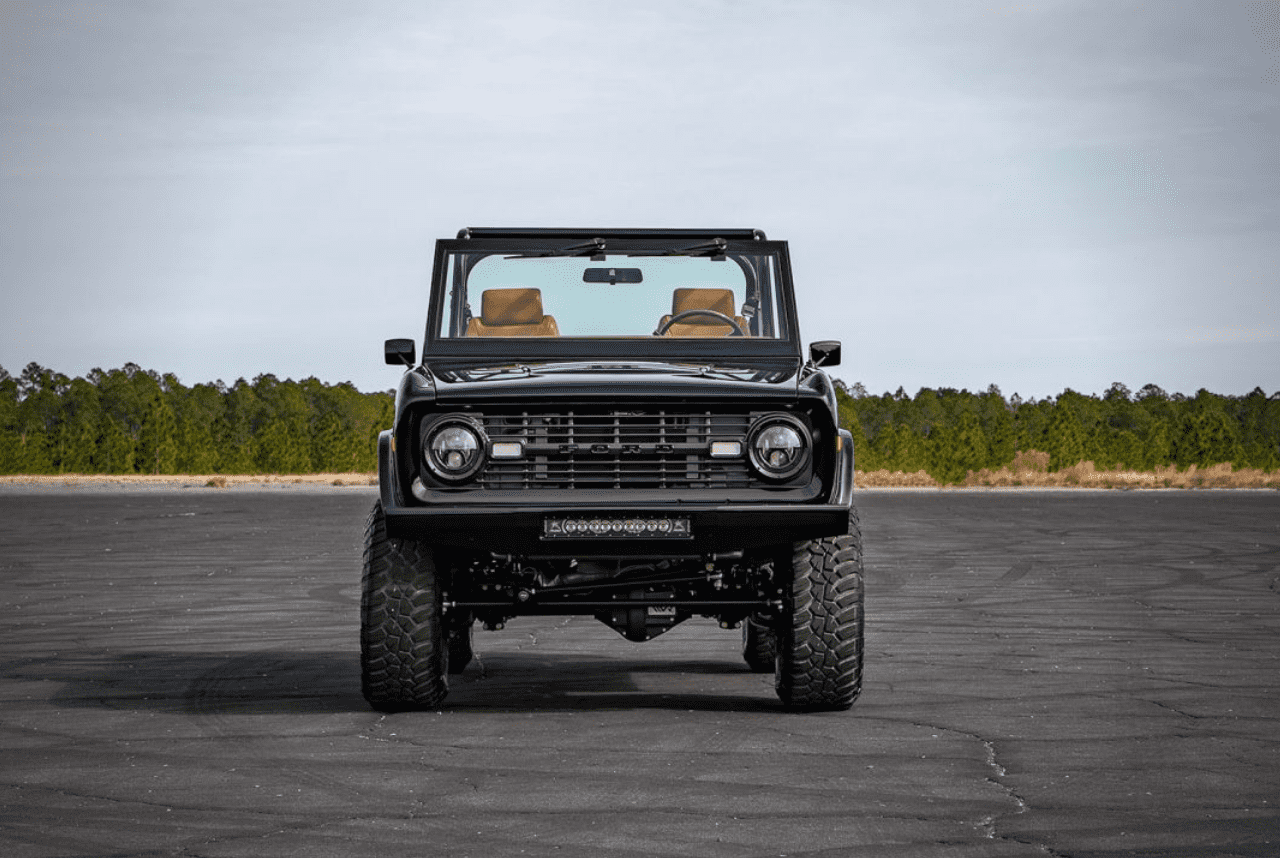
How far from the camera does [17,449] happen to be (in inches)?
3984

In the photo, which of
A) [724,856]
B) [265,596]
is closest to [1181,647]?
[724,856]

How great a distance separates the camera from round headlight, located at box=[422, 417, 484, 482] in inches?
309

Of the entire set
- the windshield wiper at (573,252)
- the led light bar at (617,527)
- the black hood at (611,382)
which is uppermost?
the windshield wiper at (573,252)

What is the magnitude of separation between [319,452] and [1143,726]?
97.1 meters

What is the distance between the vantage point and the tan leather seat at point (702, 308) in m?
9.64

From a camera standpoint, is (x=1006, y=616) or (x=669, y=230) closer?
(x=669, y=230)

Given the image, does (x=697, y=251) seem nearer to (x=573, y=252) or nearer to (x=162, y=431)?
(x=573, y=252)

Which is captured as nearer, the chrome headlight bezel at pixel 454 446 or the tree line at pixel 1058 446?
the chrome headlight bezel at pixel 454 446

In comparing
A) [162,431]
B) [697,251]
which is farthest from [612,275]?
[162,431]

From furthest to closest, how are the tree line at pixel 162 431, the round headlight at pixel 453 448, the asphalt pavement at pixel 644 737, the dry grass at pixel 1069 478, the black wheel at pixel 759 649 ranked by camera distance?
the tree line at pixel 162 431
the dry grass at pixel 1069 478
the black wheel at pixel 759 649
the round headlight at pixel 453 448
the asphalt pavement at pixel 644 737

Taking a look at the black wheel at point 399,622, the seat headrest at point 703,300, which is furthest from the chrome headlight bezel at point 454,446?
the seat headrest at point 703,300

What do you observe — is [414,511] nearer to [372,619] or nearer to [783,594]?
[372,619]

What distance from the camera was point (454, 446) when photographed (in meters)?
7.86

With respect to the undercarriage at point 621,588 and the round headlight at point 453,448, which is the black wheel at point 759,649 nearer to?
the undercarriage at point 621,588
